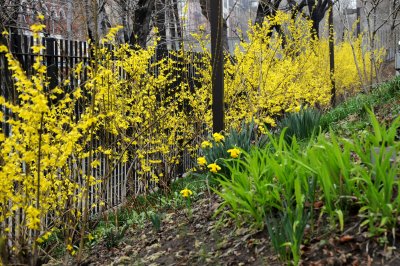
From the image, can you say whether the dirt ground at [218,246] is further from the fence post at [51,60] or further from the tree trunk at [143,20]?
the tree trunk at [143,20]

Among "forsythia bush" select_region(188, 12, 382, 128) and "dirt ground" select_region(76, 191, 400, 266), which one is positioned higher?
"forsythia bush" select_region(188, 12, 382, 128)

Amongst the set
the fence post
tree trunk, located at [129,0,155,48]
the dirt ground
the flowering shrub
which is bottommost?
the dirt ground

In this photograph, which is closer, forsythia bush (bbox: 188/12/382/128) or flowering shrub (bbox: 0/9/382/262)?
flowering shrub (bbox: 0/9/382/262)

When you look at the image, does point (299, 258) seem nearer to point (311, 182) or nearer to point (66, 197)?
point (311, 182)

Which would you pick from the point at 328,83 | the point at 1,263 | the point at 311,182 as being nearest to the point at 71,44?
the point at 1,263

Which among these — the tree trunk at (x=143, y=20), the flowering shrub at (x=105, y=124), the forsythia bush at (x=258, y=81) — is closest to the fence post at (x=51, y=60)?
the flowering shrub at (x=105, y=124)

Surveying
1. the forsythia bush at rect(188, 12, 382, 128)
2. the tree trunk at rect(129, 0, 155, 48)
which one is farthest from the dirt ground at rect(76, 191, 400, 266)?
the tree trunk at rect(129, 0, 155, 48)

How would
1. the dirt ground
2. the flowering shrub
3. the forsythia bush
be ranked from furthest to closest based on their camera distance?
the forsythia bush < the flowering shrub < the dirt ground

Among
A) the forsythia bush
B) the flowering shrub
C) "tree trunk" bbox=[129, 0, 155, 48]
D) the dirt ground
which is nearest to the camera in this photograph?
the dirt ground

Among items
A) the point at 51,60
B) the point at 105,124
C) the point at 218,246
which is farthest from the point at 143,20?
the point at 218,246

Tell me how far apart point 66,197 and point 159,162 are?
2092 mm

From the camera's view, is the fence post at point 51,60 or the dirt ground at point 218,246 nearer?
the dirt ground at point 218,246

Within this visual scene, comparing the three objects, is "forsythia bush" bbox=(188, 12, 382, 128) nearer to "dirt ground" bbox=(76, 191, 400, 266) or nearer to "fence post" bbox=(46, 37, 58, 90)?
"fence post" bbox=(46, 37, 58, 90)

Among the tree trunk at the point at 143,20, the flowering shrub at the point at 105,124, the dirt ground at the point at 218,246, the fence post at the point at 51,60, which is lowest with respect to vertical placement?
the dirt ground at the point at 218,246
